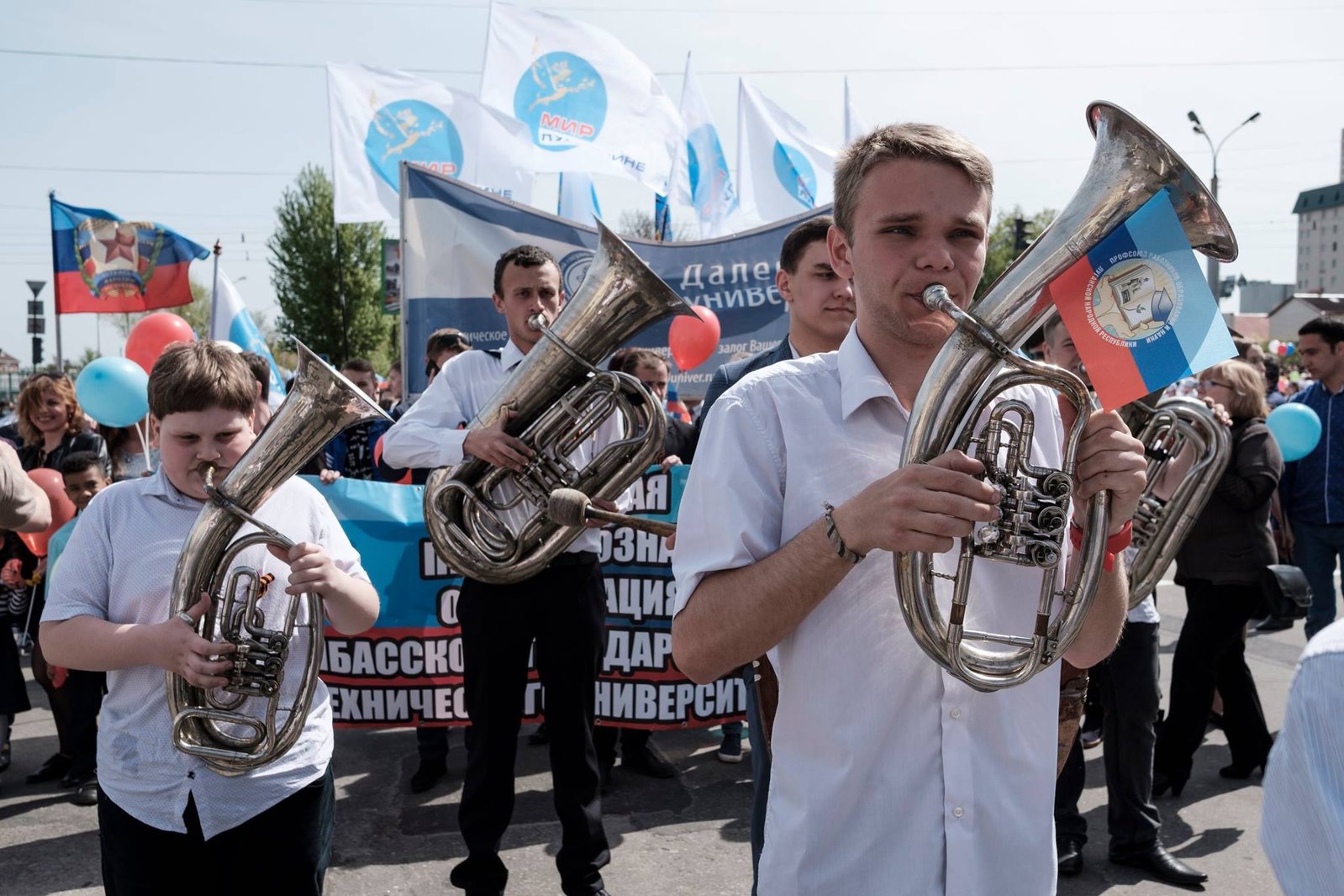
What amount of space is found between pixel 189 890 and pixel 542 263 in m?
2.46

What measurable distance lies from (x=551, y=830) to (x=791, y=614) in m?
3.24

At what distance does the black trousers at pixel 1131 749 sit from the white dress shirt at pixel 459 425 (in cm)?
205

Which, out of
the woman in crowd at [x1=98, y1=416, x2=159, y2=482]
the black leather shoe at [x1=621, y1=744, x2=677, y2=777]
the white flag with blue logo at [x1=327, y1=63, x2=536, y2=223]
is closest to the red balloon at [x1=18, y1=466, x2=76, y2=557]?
the woman in crowd at [x1=98, y1=416, x2=159, y2=482]

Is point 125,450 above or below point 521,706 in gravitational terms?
above

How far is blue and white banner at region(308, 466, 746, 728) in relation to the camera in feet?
16.7

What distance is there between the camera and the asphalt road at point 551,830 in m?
3.98

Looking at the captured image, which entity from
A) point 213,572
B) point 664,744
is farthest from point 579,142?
point 213,572

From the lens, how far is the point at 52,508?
5.14 metres

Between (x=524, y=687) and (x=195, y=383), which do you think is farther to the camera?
(x=524, y=687)

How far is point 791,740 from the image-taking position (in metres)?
1.71

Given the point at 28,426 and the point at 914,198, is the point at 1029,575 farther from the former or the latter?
the point at 28,426

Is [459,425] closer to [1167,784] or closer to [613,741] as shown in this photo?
[613,741]

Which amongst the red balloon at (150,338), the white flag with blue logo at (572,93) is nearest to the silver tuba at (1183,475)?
the red balloon at (150,338)

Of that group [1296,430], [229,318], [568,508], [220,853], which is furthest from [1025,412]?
[229,318]
